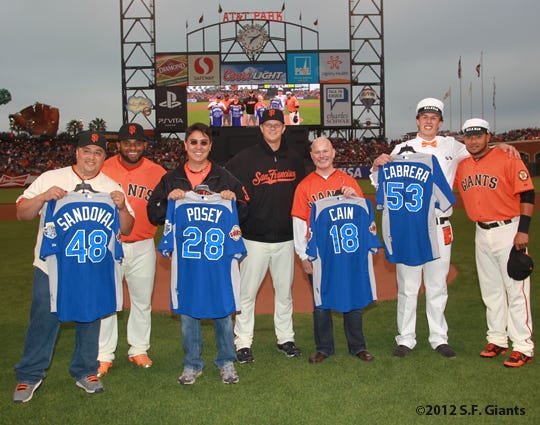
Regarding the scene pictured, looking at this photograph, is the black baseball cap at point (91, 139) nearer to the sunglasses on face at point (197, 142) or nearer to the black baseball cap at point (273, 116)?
the sunglasses on face at point (197, 142)

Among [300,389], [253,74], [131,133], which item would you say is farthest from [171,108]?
[300,389]

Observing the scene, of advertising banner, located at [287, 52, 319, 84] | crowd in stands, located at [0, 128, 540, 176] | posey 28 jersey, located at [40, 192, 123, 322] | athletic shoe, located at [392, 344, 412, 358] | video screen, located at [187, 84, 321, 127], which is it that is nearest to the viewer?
posey 28 jersey, located at [40, 192, 123, 322]

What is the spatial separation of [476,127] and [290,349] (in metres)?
3.08

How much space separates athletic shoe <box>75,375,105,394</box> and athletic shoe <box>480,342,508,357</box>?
3.86 meters

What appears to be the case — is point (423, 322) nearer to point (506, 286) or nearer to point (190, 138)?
point (506, 286)

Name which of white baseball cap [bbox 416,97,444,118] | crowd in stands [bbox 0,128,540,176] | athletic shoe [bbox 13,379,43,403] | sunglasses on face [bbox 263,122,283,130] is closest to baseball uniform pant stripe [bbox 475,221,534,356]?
white baseball cap [bbox 416,97,444,118]

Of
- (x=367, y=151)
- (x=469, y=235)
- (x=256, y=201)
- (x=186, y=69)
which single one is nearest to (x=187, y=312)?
(x=256, y=201)

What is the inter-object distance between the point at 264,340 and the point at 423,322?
2.16 metres

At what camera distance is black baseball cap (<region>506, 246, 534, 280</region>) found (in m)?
5.23

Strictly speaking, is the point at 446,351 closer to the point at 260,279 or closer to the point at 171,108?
the point at 260,279

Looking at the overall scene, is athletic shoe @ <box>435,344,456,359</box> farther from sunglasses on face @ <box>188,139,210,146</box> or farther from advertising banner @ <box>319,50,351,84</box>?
advertising banner @ <box>319,50,351,84</box>

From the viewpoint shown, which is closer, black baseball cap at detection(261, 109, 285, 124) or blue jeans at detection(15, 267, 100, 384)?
blue jeans at detection(15, 267, 100, 384)

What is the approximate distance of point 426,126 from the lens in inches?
227

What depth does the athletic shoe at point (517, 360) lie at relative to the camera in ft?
17.2
